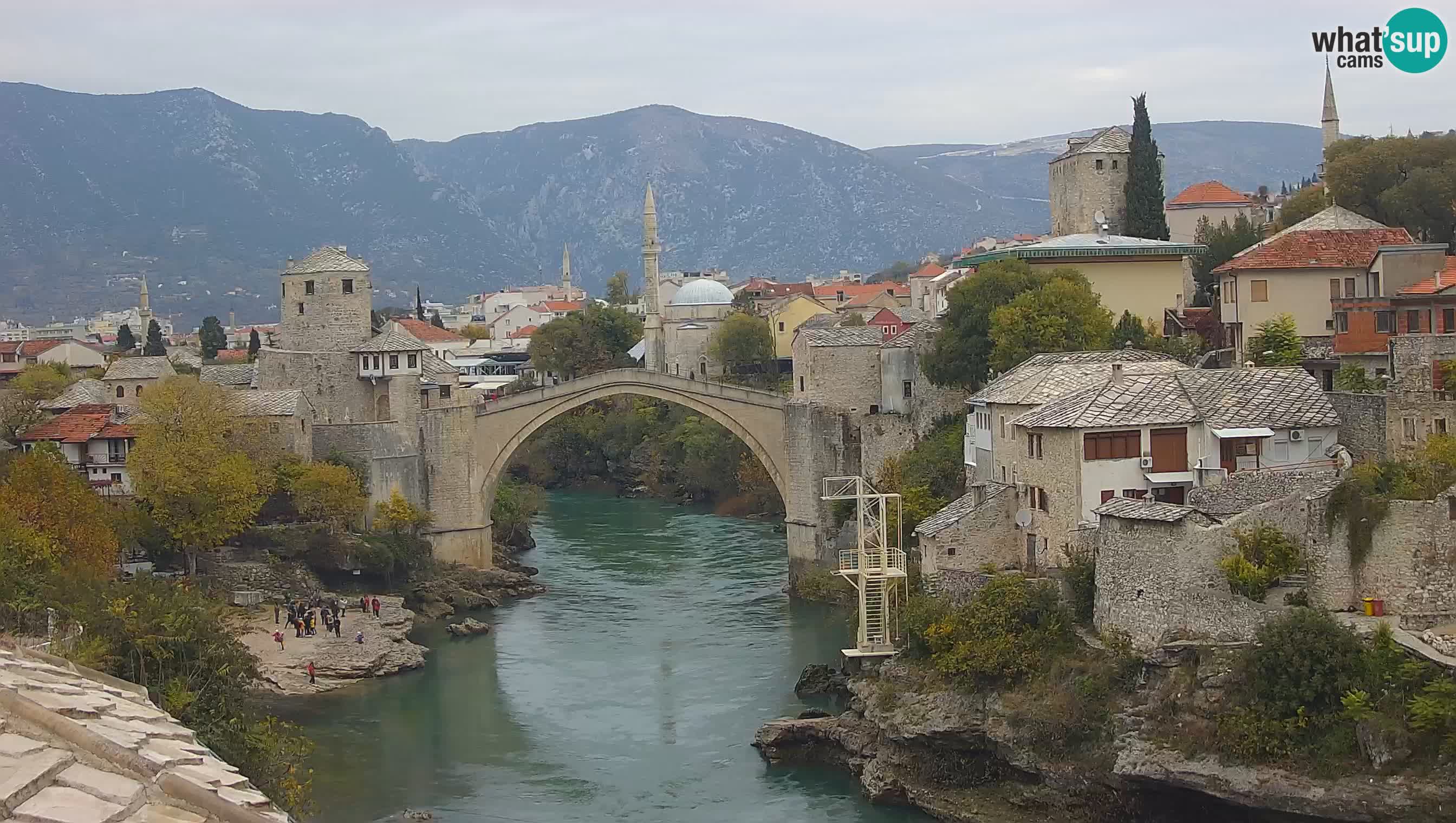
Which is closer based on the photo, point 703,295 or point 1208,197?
point 1208,197

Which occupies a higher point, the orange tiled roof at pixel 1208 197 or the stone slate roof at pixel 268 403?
the orange tiled roof at pixel 1208 197

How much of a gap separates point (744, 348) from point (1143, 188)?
89.7 ft

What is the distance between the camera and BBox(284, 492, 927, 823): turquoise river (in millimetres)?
28453

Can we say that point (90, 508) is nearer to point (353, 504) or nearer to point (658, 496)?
point (353, 504)

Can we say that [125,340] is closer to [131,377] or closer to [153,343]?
[153,343]

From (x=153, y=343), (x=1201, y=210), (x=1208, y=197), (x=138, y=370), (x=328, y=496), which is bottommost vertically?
(x=328, y=496)

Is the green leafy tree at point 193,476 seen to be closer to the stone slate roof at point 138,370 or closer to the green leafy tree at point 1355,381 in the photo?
the stone slate roof at point 138,370

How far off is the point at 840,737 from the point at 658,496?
3852 cm

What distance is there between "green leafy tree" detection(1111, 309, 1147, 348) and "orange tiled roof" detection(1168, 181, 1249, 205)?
21.6 meters

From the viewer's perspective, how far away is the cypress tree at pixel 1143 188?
5062cm

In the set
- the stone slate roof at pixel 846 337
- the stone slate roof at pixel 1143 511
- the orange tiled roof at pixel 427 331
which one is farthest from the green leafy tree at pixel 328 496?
the orange tiled roof at pixel 427 331

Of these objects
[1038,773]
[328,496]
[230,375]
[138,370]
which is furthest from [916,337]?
[138,370]

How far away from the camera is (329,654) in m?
38.6

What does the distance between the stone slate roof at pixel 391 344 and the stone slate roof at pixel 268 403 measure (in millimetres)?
2650
